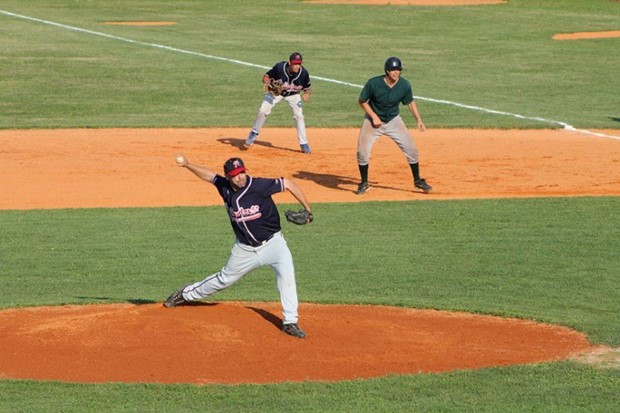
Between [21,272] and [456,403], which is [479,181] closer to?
[21,272]

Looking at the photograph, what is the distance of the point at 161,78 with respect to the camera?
1362 inches

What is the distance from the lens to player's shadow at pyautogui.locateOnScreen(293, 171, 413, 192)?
21.7m

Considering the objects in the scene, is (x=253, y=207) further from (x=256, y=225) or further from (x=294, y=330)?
(x=294, y=330)

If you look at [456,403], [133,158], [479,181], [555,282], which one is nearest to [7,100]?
[133,158]

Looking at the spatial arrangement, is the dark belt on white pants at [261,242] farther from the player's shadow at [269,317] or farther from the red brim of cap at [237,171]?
the player's shadow at [269,317]

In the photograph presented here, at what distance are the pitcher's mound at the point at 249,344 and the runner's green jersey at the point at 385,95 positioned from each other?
262 inches

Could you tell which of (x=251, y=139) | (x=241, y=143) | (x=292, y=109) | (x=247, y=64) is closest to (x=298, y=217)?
(x=292, y=109)

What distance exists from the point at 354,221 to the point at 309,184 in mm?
3051

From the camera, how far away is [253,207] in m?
12.2

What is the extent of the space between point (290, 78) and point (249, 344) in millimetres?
12053

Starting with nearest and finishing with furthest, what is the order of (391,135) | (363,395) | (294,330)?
(363,395), (294,330), (391,135)

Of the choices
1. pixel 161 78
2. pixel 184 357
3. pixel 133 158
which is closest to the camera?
pixel 184 357

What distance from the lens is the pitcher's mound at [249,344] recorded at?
1155 cm

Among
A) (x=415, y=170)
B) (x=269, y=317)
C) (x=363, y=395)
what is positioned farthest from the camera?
(x=415, y=170)
